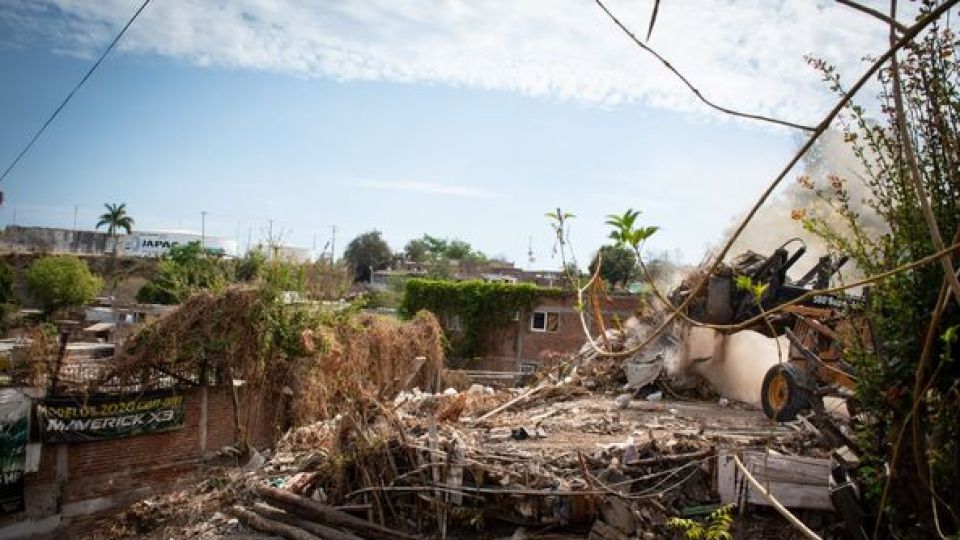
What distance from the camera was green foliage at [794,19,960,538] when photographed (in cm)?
384

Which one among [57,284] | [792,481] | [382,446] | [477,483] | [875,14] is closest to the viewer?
[875,14]

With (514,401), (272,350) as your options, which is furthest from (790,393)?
(272,350)

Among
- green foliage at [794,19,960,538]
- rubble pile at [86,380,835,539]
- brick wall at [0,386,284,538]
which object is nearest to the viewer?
green foliage at [794,19,960,538]

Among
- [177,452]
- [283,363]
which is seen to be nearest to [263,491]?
[177,452]

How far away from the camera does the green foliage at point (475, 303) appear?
1403 inches

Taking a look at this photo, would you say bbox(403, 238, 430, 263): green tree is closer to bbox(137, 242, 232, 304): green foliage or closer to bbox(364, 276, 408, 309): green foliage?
bbox(364, 276, 408, 309): green foliage

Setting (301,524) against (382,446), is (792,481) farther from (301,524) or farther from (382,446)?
(301,524)

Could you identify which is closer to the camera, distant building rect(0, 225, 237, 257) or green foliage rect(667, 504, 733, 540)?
green foliage rect(667, 504, 733, 540)

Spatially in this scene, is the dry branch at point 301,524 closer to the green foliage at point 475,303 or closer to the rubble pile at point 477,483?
the rubble pile at point 477,483

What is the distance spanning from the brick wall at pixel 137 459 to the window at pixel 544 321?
21462 mm

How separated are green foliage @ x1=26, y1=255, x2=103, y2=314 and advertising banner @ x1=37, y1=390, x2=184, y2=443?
118 feet

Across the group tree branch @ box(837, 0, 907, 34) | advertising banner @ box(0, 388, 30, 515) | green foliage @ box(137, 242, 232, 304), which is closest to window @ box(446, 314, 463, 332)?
green foliage @ box(137, 242, 232, 304)

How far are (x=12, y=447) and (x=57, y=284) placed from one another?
37027 millimetres

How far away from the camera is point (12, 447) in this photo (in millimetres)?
11594
